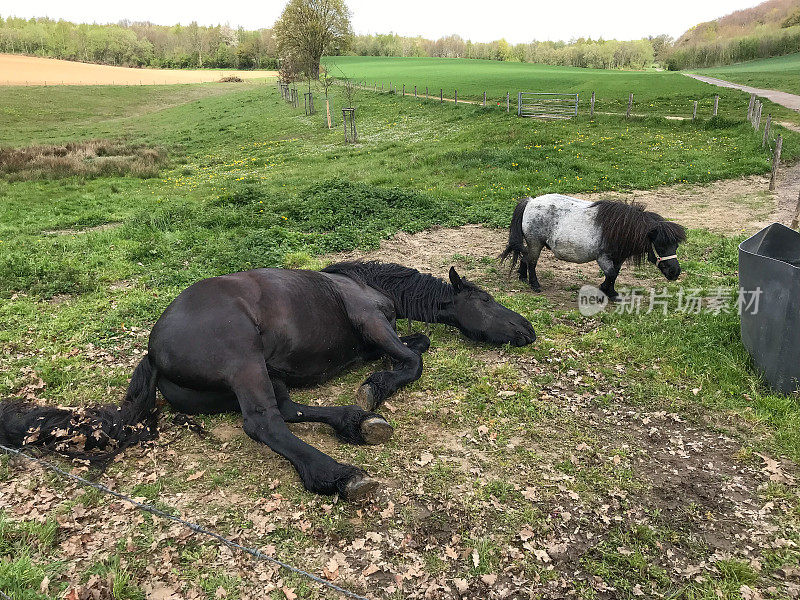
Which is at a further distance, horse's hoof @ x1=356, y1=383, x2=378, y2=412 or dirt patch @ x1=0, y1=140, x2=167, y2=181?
dirt patch @ x1=0, y1=140, x2=167, y2=181

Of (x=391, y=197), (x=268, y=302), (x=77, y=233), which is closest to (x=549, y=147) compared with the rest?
(x=391, y=197)

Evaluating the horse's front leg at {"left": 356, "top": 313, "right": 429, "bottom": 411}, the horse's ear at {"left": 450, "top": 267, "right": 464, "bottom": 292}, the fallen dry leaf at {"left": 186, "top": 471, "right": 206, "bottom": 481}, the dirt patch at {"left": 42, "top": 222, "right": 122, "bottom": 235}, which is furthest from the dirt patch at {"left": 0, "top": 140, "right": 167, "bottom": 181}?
the fallen dry leaf at {"left": 186, "top": 471, "right": 206, "bottom": 481}

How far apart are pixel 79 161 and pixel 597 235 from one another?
21138mm

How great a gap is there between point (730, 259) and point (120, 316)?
956 centimetres

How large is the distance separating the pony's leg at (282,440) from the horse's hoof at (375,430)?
53cm

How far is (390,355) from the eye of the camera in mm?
5527

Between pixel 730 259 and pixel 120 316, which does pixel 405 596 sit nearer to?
pixel 120 316

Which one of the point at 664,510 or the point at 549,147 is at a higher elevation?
the point at 549,147

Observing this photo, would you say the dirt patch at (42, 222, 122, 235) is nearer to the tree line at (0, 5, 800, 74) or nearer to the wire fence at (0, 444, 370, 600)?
the wire fence at (0, 444, 370, 600)

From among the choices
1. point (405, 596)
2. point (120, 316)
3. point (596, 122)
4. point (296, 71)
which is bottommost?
point (405, 596)

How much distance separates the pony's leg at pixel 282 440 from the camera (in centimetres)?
385

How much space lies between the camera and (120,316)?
276 inches

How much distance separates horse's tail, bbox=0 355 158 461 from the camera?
4.32 meters

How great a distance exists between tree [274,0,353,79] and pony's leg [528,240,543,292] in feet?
92.0
